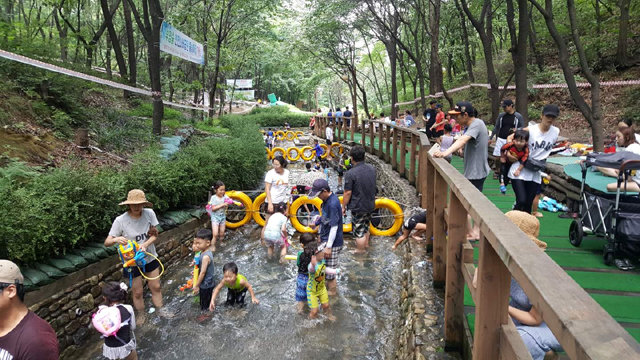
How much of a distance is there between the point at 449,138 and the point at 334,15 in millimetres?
16872

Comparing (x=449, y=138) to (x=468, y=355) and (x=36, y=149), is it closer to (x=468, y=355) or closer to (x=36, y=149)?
(x=468, y=355)

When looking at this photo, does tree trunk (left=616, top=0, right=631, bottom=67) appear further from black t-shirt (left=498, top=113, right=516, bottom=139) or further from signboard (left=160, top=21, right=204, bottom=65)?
signboard (left=160, top=21, right=204, bottom=65)

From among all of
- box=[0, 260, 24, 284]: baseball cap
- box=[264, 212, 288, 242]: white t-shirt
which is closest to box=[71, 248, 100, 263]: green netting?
box=[264, 212, 288, 242]: white t-shirt

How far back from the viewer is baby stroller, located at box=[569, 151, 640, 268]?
3.92 meters

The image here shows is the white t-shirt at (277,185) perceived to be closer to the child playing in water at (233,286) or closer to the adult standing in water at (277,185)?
the adult standing in water at (277,185)

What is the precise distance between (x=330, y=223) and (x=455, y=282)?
2.59 m

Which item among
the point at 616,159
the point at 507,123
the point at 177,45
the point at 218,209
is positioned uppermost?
the point at 177,45

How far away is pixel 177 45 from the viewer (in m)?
8.67

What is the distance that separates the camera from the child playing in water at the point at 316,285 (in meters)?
4.86

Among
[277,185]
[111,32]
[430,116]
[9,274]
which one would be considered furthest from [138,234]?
[111,32]

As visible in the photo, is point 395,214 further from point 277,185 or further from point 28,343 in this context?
point 28,343

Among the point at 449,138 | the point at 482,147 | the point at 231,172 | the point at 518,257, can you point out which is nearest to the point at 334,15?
the point at 231,172

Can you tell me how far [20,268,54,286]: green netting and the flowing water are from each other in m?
0.99

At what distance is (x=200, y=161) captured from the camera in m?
9.06
